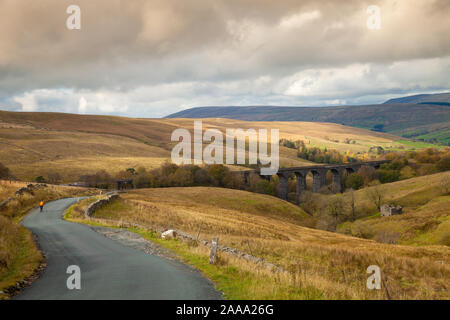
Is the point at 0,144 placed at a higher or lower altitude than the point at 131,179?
higher

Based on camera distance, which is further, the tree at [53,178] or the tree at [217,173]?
the tree at [217,173]

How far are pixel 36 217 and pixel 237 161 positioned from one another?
13768 centimetres

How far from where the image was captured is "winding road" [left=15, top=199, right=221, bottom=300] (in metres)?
11.8

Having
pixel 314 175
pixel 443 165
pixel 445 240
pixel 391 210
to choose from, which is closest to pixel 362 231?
pixel 445 240

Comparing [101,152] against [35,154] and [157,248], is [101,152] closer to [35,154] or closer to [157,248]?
[35,154]

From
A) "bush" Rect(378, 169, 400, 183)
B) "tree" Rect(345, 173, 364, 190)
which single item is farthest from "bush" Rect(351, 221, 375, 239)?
"bush" Rect(378, 169, 400, 183)

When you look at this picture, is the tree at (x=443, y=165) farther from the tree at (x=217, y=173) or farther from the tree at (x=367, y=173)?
the tree at (x=217, y=173)

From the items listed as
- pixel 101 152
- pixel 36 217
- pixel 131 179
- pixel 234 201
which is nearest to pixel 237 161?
pixel 101 152

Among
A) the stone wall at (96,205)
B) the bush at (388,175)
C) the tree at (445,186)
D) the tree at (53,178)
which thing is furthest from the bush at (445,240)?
the bush at (388,175)

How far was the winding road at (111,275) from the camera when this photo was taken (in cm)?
1184

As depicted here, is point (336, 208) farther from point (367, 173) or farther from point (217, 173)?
point (367, 173)

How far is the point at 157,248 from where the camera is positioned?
21.3 metres

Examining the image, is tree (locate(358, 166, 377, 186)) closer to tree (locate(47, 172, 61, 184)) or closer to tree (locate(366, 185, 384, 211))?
tree (locate(366, 185, 384, 211))
